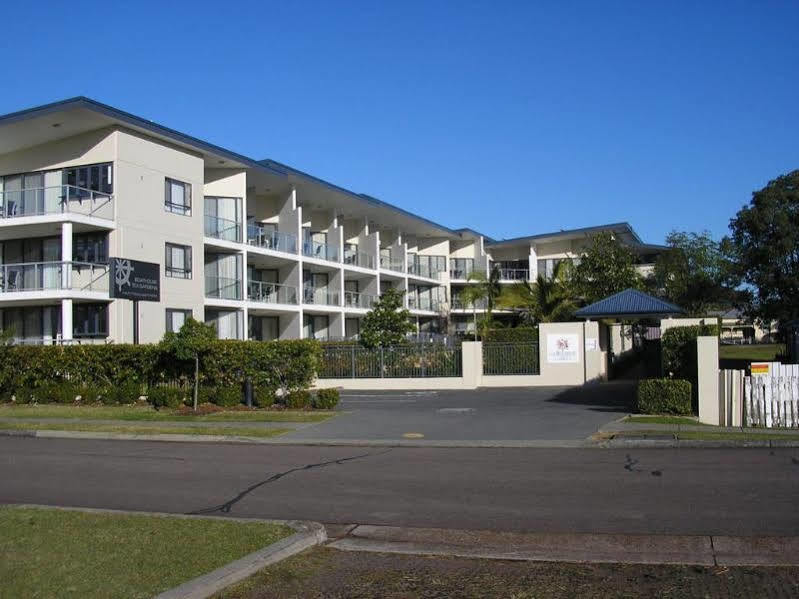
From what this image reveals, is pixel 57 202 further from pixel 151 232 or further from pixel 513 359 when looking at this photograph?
pixel 513 359

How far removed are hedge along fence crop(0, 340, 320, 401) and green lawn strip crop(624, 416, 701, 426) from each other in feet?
33.3

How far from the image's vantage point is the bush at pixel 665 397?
20.5 meters

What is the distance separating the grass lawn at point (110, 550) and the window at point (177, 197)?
26803 mm

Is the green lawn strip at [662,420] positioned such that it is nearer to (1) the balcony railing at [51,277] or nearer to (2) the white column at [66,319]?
(2) the white column at [66,319]

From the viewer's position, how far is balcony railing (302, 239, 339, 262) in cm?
4487

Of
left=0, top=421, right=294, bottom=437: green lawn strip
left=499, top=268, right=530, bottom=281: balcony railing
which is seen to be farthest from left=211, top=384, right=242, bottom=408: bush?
left=499, top=268, right=530, bottom=281: balcony railing

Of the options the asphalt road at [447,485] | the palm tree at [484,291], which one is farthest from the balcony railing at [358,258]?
the asphalt road at [447,485]

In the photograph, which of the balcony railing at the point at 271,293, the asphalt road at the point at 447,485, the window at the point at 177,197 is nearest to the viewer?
the asphalt road at the point at 447,485

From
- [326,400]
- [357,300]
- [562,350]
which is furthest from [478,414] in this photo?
[357,300]

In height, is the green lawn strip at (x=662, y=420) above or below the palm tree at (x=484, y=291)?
below

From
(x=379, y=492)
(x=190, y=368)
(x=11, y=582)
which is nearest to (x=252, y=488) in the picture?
(x=379, y=492)

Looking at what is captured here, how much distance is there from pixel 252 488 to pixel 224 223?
92.5ft

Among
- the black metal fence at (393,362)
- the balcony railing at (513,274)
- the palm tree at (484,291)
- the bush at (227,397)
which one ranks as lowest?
the bush at (227,397)

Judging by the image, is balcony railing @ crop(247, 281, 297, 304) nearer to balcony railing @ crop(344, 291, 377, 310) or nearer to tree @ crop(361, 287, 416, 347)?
tree @ crop(361, 287, 416, 347)
